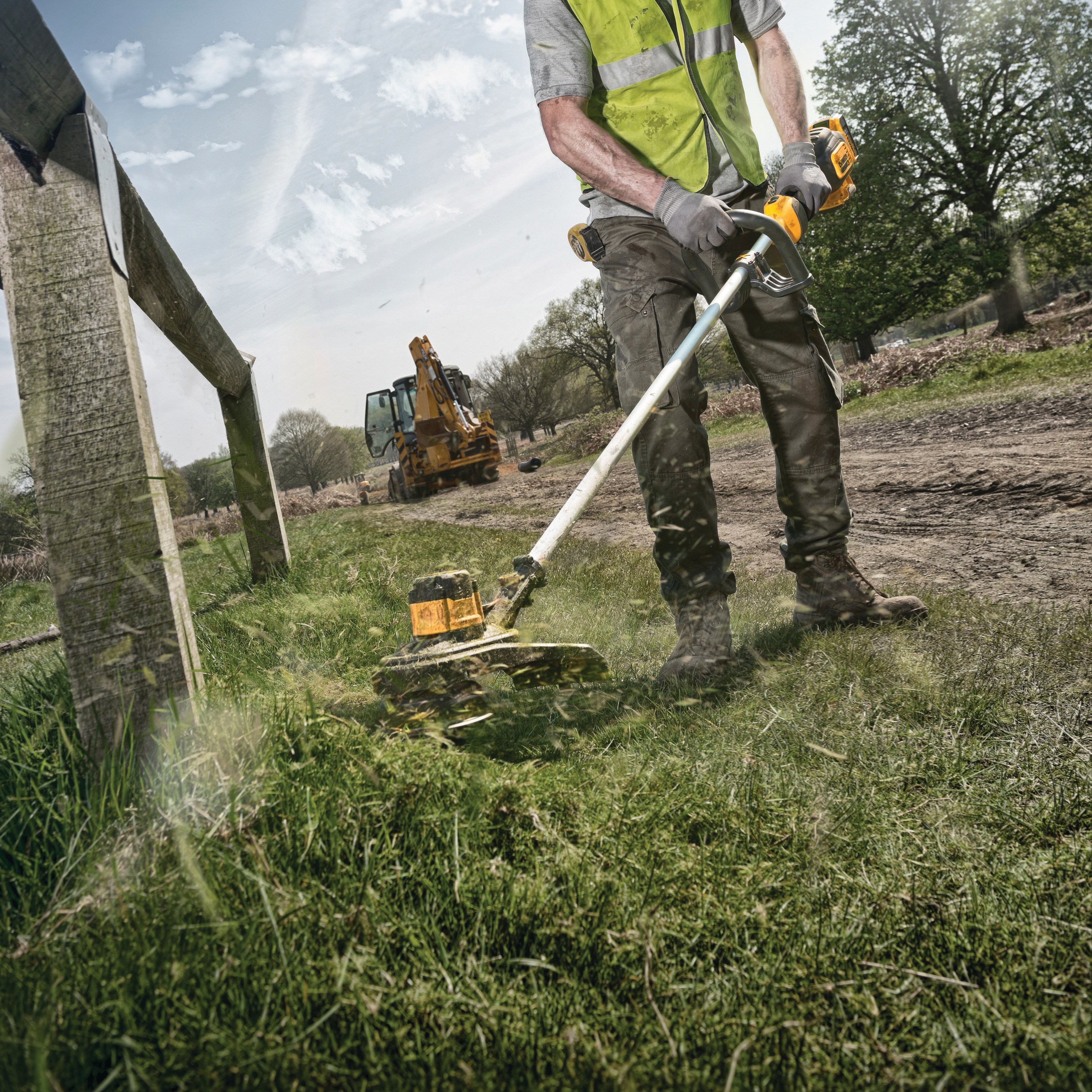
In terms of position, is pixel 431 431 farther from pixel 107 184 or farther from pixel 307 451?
pixel 307 451

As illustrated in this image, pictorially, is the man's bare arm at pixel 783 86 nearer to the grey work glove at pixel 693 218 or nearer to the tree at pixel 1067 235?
the grey work glove at pixel 693 218

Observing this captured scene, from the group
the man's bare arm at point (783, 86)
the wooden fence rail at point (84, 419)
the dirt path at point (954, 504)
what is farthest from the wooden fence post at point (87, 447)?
the dirt path at point (954, 504)

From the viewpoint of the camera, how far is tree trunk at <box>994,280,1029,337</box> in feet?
57.9

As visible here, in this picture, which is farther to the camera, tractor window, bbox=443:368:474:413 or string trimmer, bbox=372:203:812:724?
tractor window, bbox=443:368:474:413

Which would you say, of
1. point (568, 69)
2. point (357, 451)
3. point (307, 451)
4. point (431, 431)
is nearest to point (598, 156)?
point (568, 69)

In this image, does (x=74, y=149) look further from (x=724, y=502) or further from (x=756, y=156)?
(x=724, y=502)

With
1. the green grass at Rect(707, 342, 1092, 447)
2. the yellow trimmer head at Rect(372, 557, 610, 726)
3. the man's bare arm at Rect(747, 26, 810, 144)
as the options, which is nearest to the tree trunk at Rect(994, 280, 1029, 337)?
the green grass at Rect(707, 342, 1092, 447)

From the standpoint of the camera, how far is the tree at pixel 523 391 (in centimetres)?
3972

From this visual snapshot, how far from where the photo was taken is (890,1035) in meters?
0.95

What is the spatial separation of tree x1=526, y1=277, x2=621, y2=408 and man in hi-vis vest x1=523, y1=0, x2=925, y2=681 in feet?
130

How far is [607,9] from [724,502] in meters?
4.73

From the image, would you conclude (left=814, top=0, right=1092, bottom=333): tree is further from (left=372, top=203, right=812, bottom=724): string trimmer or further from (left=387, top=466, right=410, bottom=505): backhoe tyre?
(left=372, top=203, right=812, bottom=724): string trimmer

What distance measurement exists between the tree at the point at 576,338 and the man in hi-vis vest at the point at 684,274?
39.6 m

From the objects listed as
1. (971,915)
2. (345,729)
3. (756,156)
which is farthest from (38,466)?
(756,156)
